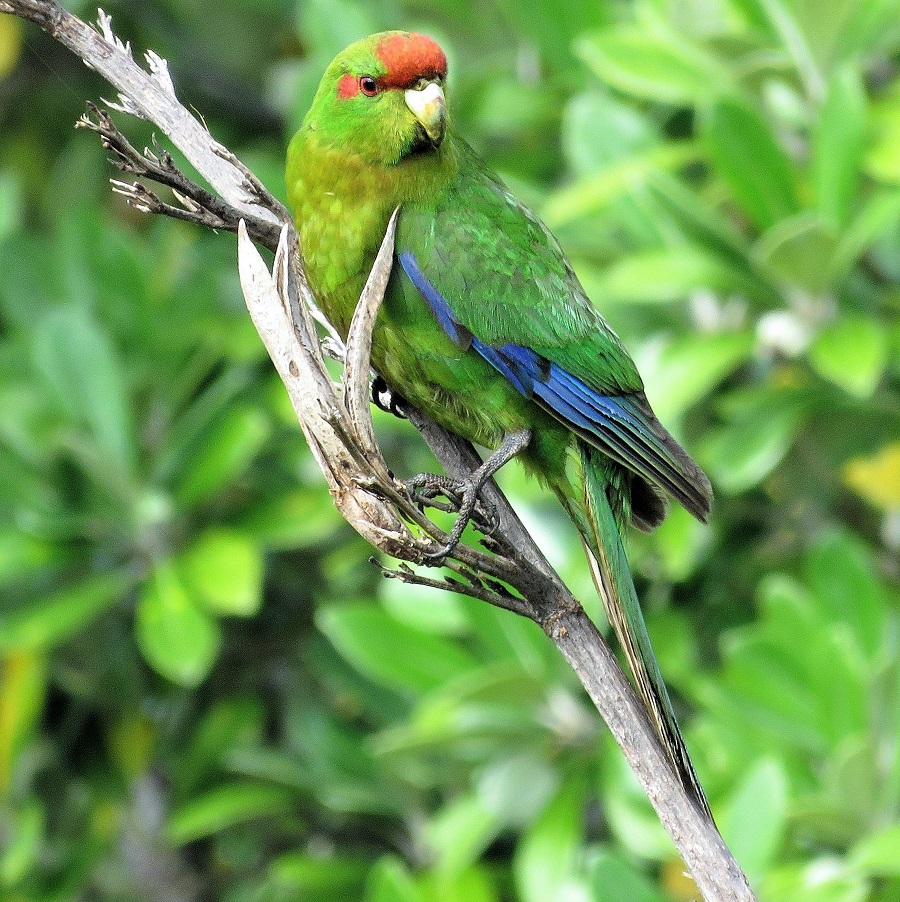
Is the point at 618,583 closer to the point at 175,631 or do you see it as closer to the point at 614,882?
the point at 614,882

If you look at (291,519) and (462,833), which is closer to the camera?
(462,833)

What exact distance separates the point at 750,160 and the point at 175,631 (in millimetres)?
1817

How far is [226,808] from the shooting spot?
3.41m

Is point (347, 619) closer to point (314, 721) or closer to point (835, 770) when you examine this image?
point (314, 721)

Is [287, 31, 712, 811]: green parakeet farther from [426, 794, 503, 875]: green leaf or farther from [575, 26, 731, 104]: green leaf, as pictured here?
[426, 794, 503, 875]: green leaf

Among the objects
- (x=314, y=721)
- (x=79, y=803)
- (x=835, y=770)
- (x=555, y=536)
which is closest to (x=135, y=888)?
(x=79, y=803)

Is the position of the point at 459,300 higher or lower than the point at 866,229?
lower

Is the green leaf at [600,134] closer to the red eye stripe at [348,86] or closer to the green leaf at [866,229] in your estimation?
the green leaf at [866,229]

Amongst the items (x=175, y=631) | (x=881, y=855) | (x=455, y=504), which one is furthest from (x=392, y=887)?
(x=455, y=504)

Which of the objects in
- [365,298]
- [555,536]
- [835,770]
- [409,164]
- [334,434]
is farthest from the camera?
[555,536]

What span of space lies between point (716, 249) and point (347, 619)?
129 centimetres

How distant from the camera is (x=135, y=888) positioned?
3.74m

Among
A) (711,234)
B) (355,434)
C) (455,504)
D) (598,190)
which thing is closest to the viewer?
(355,434)

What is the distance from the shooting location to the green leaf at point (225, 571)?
312 cm
